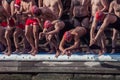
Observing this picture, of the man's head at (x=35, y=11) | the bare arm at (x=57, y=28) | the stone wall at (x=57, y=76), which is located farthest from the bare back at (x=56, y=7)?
the stone wall at (x=57, y=76)

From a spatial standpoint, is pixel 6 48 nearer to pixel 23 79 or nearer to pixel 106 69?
pixel 23 79

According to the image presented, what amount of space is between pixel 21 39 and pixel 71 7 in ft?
5.12

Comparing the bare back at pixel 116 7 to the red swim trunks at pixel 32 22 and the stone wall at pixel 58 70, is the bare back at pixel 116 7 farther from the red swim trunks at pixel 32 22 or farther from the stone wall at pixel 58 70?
the red swim trunks at pixel 32 22

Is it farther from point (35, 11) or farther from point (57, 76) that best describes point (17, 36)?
point (57, 76)

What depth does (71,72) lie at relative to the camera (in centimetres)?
1194

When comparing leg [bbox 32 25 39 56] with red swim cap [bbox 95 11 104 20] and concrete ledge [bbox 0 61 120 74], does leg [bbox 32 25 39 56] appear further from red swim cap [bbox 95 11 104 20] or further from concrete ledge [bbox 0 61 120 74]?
red swim cap [bbox 95 11 104 20]

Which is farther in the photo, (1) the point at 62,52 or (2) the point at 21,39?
(2) the point at 21,39

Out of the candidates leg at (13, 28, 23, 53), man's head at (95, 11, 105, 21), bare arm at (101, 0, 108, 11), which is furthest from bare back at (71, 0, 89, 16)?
leg at (13, 28, 23, 53)

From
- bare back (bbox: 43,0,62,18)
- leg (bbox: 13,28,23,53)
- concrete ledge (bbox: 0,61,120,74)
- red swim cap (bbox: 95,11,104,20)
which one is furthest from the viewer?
leg (bbox: 13,28,23,53)

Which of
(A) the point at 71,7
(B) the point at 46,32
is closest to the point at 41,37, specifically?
(B) the point at 46,32

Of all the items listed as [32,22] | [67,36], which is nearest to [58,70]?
Answer: [67,36]

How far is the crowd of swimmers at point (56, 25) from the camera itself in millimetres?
11664

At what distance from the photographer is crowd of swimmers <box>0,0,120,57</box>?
11664 mm

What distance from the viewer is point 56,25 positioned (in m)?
11.8
